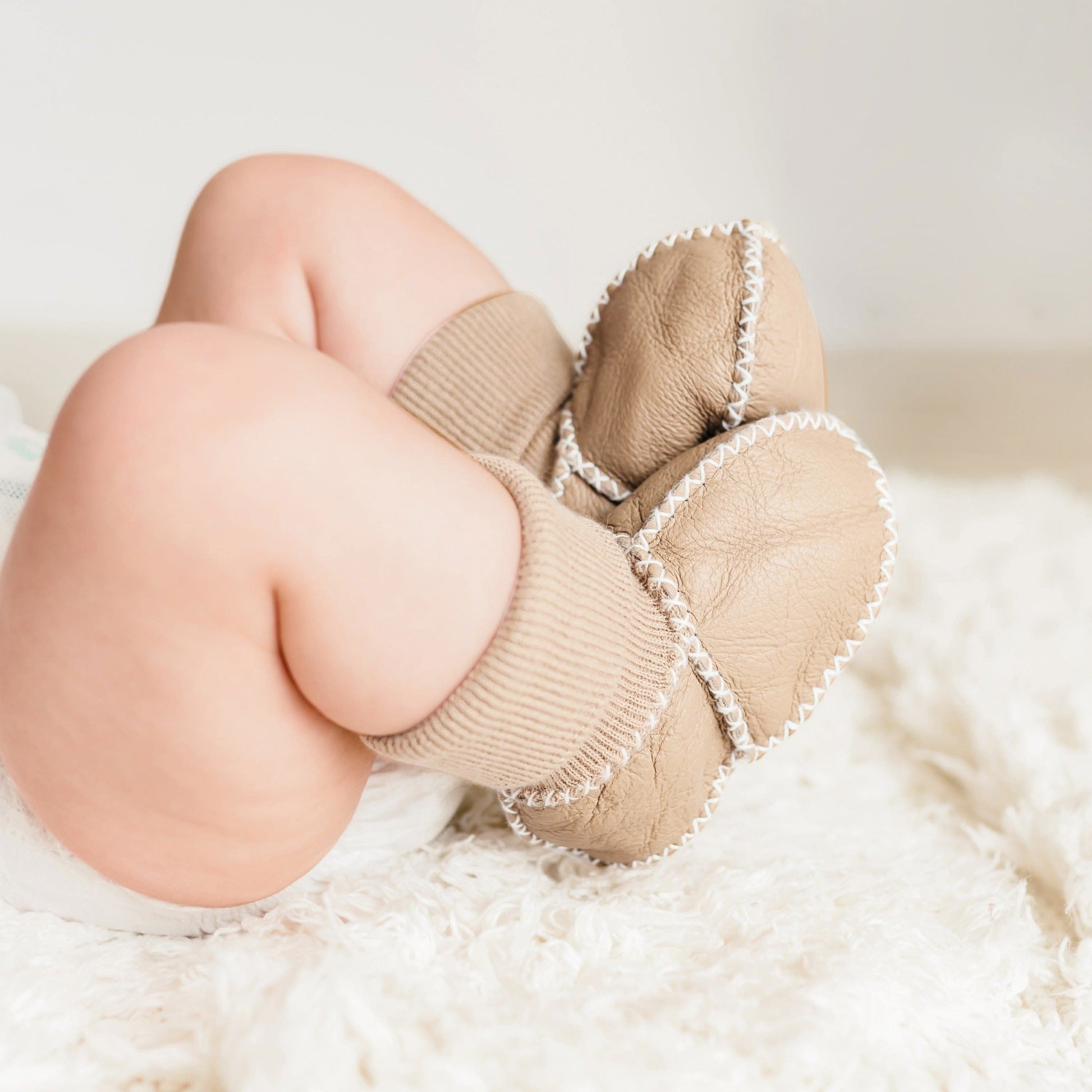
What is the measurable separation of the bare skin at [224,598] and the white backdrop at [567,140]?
0.94 meters

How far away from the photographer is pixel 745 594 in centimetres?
58

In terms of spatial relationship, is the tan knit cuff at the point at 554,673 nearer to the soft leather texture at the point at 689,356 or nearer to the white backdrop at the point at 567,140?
the soft leather texture at the point at 689,356

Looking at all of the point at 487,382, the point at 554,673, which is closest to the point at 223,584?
the point at 554,673

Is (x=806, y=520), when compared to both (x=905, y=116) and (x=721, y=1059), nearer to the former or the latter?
(x=721, y=1059)

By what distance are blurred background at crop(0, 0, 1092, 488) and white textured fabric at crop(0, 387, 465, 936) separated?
2.25 ft

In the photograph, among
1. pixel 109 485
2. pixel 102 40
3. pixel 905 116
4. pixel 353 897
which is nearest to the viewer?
pixel 109 485

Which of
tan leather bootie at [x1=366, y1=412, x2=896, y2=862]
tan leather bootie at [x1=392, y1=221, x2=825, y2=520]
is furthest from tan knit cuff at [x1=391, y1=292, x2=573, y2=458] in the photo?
tan leather bootie at [x1=366, y1=412, x2=896, y2=862]

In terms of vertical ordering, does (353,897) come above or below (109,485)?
below

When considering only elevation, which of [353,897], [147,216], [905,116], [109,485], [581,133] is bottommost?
[353,897]

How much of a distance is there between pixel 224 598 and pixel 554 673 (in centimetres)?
16

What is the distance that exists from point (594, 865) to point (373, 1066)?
0.24 metres

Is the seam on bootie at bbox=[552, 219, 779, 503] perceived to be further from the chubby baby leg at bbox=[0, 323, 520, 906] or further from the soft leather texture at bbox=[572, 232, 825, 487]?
the chubby baby leg at bbox=[0, 323, 520, 906]

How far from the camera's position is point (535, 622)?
0.48 m

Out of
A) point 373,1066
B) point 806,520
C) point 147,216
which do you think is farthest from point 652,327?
point 147,216
